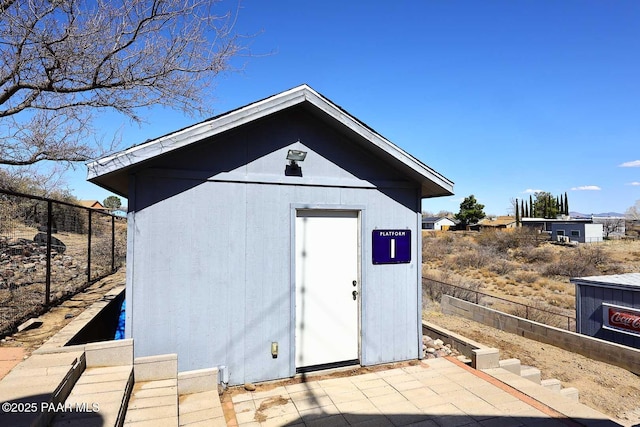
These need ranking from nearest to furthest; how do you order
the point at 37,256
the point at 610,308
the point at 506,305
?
the point at 37,256 → the point at 610,308 → the point at 506,305

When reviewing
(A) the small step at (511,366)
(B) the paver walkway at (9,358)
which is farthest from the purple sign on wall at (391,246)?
(B) the paver walkway at (9,358)

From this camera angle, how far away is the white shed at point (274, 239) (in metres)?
4.18

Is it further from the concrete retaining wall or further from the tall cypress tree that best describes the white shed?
the tall cypress tree

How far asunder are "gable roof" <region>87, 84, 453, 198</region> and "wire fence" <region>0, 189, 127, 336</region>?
1.12m

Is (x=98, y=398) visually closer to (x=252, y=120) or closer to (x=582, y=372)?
(x=252, y=120)

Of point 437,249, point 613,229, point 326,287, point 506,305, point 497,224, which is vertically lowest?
point 506,305

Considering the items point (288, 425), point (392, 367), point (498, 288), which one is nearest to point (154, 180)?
point (288, 425)

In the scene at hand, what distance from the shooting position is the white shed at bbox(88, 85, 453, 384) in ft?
13.7

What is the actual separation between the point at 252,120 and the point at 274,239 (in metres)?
1.58

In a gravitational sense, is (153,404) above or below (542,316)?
above

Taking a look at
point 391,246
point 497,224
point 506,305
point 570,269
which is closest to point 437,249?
point 570,269

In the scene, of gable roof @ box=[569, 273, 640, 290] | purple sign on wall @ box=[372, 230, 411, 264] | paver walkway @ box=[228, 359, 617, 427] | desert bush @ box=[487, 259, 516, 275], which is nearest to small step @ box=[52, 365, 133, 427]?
paver walkway @ box=[228, 359, 617, 427]

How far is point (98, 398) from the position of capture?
127 inches

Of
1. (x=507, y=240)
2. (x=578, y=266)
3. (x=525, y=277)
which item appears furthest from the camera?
(x=507, y=240)
